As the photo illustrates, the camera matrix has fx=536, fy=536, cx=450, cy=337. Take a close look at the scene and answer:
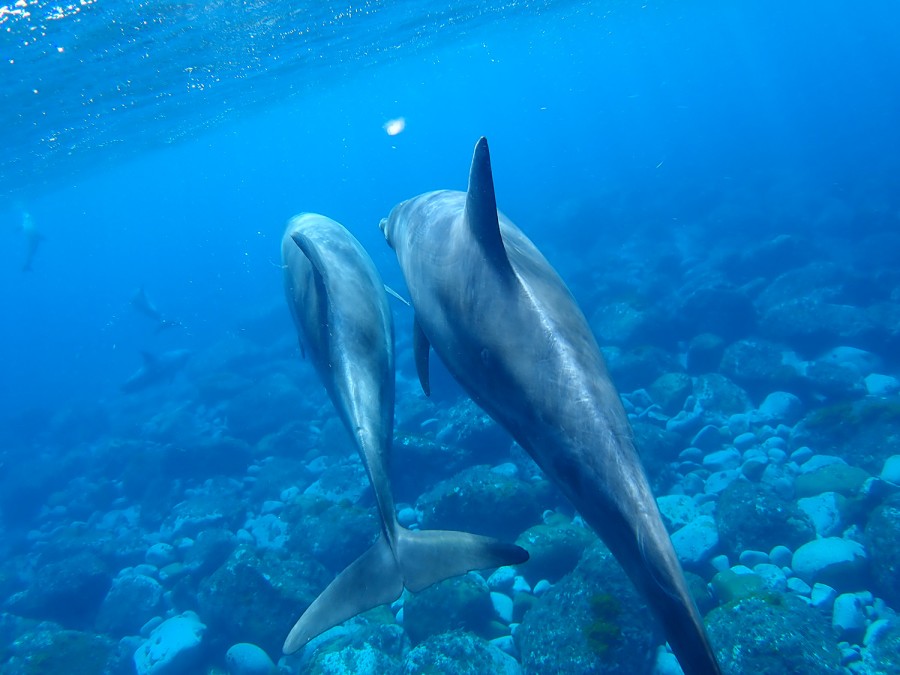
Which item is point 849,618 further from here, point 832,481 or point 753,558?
point 832,481

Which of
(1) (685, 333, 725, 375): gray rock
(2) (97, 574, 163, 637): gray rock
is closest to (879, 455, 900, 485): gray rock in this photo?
(1) (685, 333, 725, 375): gray rock

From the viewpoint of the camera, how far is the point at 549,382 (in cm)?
215

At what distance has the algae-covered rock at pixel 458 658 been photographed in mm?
5643

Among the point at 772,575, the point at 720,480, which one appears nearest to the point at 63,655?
the point at 772,575

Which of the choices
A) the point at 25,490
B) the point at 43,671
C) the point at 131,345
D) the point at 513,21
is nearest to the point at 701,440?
the point at 43,671

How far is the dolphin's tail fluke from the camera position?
3.46 metres

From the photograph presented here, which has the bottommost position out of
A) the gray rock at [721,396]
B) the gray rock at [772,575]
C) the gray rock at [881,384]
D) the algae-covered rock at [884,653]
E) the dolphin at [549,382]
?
the gray rock at [881,384]

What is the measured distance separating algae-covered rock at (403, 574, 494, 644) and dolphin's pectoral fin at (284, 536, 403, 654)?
3.17 meters

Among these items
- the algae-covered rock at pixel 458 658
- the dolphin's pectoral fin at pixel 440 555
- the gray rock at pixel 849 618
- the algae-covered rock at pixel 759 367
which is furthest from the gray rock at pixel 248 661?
the algae-covered rock at pixel 759 367

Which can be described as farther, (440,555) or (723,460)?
(723,460)

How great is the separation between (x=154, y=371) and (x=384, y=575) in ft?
79.1

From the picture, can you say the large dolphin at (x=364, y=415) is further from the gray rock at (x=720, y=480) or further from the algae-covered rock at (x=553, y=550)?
the gray rock at (x=720, y=480)

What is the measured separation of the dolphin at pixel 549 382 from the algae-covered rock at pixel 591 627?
350 centimetres

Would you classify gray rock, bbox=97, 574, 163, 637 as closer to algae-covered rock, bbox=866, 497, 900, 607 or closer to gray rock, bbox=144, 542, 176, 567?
gray rock, bbox=144, 542, 176, 567
